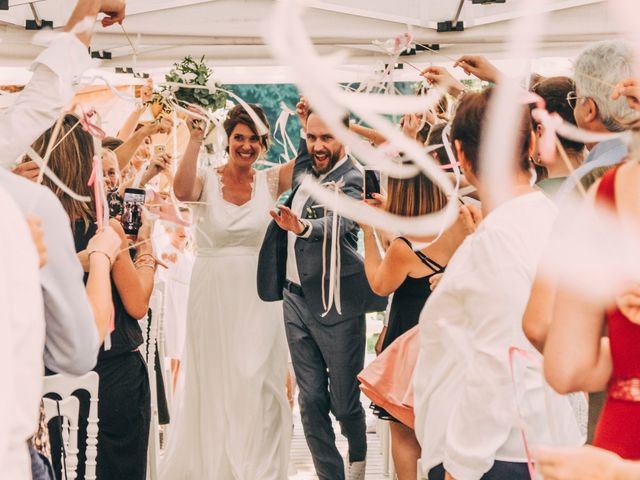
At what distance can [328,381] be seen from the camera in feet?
14.2

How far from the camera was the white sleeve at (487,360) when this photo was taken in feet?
7.25

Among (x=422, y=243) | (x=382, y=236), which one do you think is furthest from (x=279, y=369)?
(x=422, y=243)

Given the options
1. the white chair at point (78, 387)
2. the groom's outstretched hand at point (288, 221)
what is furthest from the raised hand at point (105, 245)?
the groom's outstretched hand at point (288, 221)

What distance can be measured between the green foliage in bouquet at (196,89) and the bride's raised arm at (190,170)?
6.5 inches

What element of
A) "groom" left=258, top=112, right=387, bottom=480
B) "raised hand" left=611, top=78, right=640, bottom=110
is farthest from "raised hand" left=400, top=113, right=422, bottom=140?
"raised hand" left=611, top=78, right=640, bottom=110

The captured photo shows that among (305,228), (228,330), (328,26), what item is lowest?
(228,330)

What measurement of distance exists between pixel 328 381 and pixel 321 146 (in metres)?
1.01

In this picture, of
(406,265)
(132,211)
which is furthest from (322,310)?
(132,211)

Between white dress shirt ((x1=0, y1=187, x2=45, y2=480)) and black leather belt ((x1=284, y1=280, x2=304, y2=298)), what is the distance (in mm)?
2847

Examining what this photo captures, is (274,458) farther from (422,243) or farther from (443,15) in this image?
(443,15)

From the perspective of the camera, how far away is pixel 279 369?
4.58 metres

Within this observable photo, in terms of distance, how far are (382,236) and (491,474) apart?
1961mm

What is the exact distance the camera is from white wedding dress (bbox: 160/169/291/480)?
4508 mm

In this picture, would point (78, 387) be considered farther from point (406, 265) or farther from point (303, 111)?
point (303, 111)
